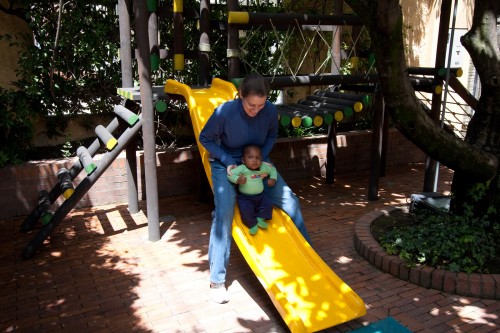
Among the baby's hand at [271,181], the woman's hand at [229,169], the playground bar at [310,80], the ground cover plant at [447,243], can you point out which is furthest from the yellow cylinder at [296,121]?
the ground cover plant at [447,243]

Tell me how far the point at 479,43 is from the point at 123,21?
4.16 m

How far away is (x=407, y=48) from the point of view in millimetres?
10438

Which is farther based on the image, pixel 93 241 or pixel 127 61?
pixel 127 61

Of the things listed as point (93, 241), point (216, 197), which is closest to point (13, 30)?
point (93, 241)

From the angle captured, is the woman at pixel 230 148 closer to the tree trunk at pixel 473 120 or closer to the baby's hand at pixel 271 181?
the baby's hand at pixel 271 181

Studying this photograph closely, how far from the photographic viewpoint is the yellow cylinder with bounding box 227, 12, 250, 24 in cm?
513

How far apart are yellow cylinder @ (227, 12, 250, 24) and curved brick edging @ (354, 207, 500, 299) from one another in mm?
2829

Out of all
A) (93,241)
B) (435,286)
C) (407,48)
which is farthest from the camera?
(407,48)

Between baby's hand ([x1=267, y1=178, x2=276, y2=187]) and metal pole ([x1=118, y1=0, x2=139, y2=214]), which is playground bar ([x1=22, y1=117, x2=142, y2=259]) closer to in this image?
metal pole ([x1=118, y1=0, x2=139, y2=214])

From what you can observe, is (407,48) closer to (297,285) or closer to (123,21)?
(123,21)

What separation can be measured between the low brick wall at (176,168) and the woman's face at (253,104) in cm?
257

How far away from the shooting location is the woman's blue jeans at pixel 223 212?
4.19 metres

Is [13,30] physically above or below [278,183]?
above

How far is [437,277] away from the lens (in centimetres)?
430
